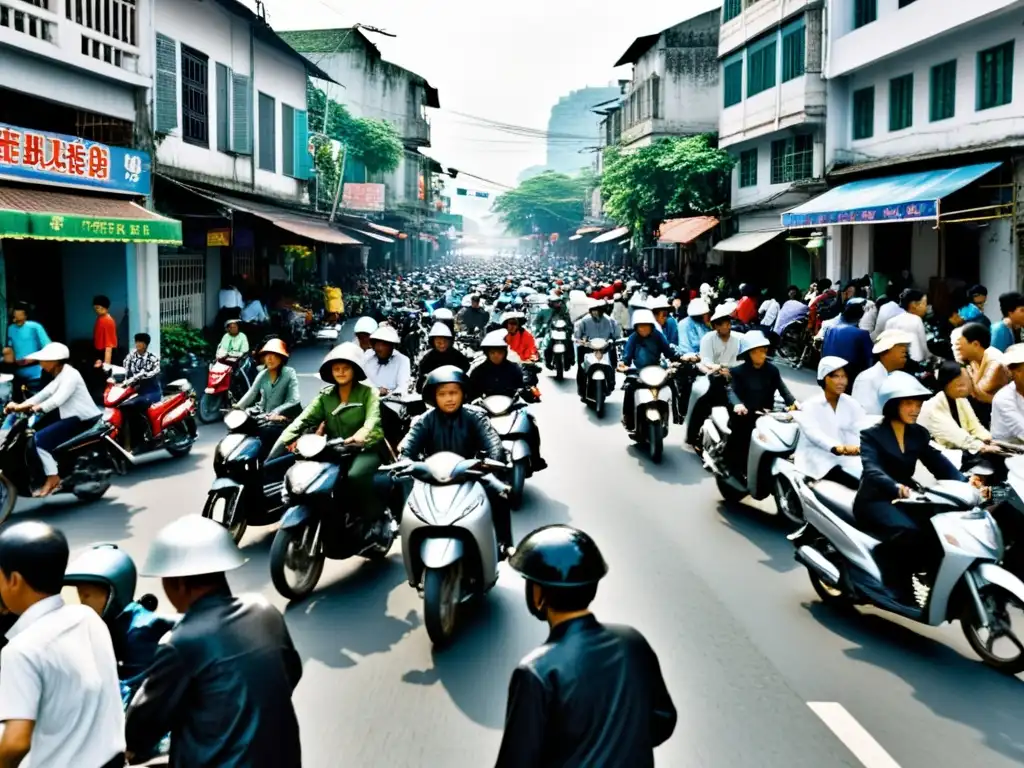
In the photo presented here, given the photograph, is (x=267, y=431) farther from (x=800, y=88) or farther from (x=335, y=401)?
(x=800, y=88)

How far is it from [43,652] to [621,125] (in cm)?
5176

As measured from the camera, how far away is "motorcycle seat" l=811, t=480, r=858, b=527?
602cm

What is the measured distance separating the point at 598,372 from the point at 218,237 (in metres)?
8.96

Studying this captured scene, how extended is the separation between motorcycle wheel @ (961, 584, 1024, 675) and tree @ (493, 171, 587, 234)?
89.2 m

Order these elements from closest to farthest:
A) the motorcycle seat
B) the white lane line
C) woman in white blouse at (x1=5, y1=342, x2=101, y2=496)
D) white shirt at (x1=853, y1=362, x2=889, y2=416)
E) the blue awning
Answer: the white lane line → the motorcycle seat → white shirt at (x1=853, y1=362, x2=889, y2=416) → woman in white blouse at (x1=5, y1=342, x2=101, y2=496) → the blue awning

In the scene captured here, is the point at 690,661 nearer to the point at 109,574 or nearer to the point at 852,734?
the point at 852,734

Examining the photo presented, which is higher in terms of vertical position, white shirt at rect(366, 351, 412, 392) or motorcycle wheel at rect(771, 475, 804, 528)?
white shirt at rect(366, 351, 412, 392)

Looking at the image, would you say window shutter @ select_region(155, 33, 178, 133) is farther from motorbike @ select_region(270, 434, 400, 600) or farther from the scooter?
the scooter

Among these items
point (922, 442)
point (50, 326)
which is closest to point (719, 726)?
point (922, 442)

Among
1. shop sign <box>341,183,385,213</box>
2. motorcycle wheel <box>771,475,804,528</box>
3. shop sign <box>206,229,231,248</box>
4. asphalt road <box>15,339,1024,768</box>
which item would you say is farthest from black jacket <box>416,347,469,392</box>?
shop sign <box>341,183,385,213</box>

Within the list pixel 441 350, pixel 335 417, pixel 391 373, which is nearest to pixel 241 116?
pixel 441 350

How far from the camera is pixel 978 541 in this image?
208 inches

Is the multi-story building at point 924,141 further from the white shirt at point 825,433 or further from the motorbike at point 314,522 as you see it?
the motorbike at point 314,522

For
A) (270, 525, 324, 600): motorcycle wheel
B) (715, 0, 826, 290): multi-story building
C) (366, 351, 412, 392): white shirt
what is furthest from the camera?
(715, 0, 826, 290): multi-story building
